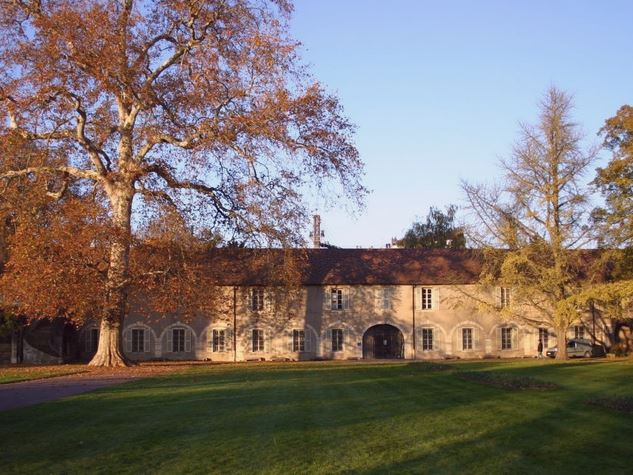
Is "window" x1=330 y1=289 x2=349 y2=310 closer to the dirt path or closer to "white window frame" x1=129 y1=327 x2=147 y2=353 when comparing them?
"white window frame" x1=129 y1=327 x2=147 y2=353

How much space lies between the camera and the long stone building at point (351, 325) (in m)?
46.8

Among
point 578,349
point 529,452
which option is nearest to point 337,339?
point 578,349

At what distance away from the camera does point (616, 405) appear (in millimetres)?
13797

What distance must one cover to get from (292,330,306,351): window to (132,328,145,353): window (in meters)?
9.57

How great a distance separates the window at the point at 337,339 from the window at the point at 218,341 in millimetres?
7046

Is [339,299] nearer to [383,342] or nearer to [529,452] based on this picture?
[383,342]

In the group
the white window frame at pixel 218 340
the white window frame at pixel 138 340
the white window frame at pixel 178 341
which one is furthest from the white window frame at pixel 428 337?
the white window frame at pixel 138 340

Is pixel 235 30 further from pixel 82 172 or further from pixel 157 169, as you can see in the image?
pixel 82 172

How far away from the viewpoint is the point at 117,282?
3027cm

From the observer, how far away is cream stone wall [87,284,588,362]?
47031 millimetres

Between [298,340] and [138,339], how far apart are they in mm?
10166

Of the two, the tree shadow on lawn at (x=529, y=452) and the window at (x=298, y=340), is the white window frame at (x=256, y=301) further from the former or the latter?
the tree shadow on lawn at (x=529, y=452)

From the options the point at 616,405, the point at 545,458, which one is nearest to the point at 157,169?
the point at 616,405

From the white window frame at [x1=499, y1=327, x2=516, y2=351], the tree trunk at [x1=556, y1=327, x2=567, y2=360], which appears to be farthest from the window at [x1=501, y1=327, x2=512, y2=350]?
the tree trunk at [x1=556, y1=327, x2=567, y2=360]
